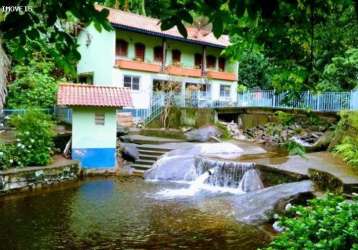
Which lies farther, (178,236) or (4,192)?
(4,192)

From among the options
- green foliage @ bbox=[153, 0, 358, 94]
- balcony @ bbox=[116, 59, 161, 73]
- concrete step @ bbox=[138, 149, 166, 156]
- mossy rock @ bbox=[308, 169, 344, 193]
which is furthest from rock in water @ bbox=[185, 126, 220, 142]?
green foliage @ bbox=[153, 0, 358, 94]

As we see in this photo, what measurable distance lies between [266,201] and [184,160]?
585 cm

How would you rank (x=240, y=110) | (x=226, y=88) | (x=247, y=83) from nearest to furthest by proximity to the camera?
(x=240, y=110)
(x=226, y=88)
(x=247, y=83)

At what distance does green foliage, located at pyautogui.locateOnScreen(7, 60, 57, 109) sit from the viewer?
21156 millimetres

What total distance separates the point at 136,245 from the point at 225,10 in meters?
6.35

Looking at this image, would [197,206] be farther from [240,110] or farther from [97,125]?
[240,110]

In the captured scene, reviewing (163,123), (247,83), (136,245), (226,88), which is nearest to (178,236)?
(136,245)

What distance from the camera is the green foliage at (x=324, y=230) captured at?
12.3 feet

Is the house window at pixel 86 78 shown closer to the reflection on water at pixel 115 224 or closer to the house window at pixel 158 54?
the house window at pixel 158 54

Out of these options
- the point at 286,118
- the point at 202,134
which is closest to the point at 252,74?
the point at 202,134

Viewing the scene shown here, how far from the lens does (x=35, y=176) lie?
12805 mm

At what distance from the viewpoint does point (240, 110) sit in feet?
86.6

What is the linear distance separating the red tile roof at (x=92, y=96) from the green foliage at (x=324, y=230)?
37.9 feet

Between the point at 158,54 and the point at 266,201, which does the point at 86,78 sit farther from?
the point at 266,201
